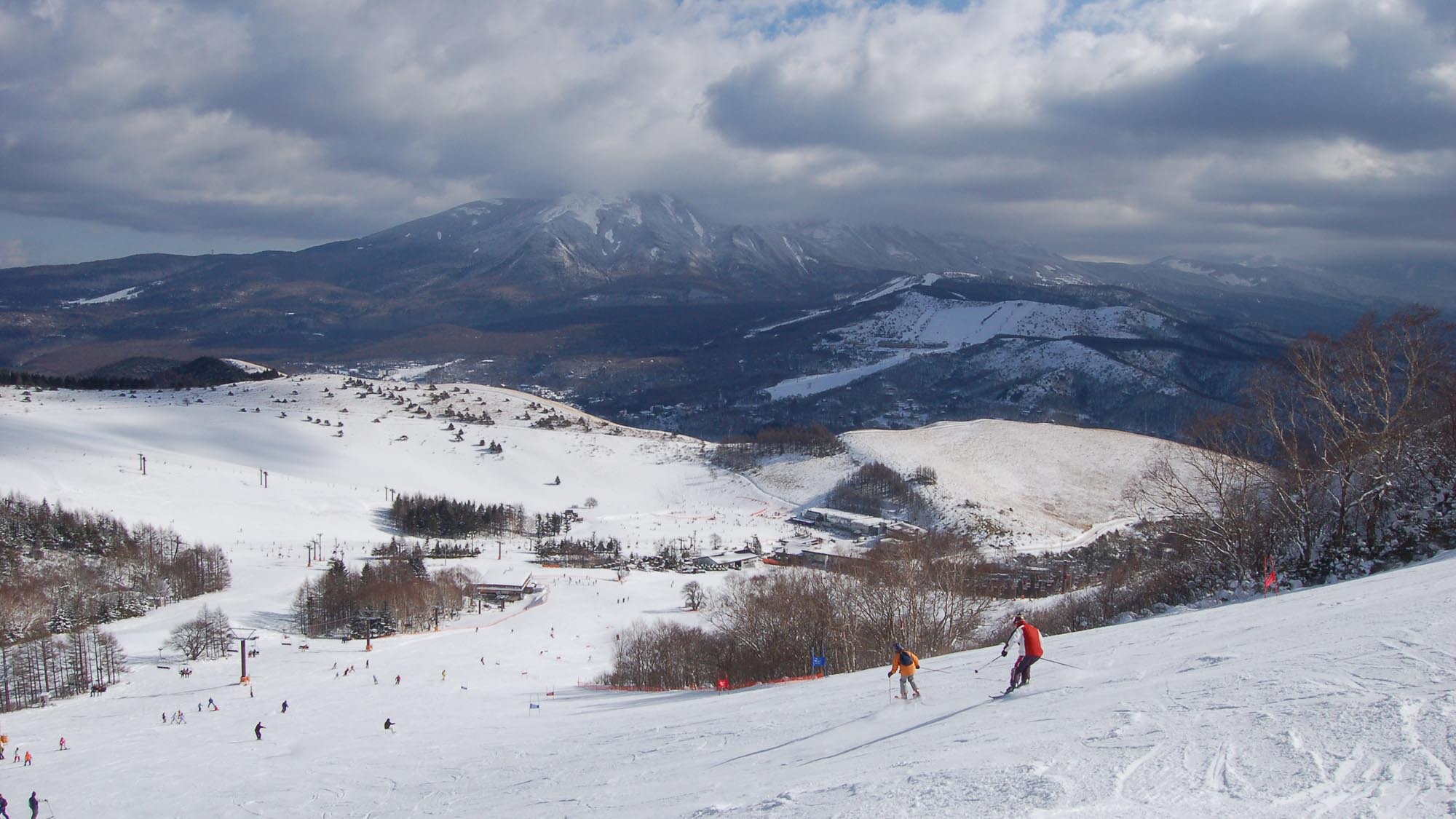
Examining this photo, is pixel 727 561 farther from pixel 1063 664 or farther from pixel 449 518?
pixel 1063 664

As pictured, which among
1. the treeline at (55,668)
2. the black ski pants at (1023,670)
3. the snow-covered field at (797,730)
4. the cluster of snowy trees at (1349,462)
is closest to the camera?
the snow-covered field at (797,730)

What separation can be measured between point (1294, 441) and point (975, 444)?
369 feet

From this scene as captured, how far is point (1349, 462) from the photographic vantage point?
2598 cm

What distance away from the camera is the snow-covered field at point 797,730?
9.80m

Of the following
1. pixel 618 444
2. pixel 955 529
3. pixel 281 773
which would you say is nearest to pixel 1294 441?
pixel 281 773

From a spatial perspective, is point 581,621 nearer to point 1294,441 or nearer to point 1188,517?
point 1188,517

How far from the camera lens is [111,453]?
105 metres

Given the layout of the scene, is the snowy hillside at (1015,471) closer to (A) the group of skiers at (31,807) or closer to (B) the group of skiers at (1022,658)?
(B) the group of skiers at (1022,658)

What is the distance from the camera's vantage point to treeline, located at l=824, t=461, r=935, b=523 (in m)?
110

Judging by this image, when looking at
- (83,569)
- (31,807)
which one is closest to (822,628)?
(31,807)

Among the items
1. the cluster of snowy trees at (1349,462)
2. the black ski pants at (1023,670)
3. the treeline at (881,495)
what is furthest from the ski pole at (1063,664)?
the treeline at (881,495)

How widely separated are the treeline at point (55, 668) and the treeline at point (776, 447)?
91959 mm

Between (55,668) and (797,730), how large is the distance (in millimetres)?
48845

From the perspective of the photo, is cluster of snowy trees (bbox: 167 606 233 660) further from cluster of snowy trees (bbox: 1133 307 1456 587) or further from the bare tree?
cluster of snowy trees (bbox: 1133 307 1456 587)
